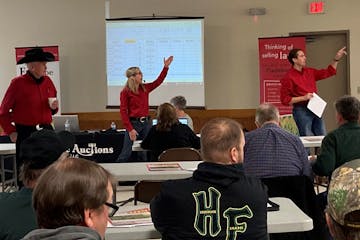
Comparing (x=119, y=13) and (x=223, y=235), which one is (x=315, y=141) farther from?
(x=119, y=13)

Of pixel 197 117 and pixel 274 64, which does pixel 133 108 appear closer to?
pixel 197 117

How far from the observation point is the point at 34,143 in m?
2.14

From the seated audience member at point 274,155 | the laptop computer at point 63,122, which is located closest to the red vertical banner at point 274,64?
the laptop computer at point 63,122

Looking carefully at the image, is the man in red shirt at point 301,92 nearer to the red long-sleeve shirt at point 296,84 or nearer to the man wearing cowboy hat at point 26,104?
the red long-sleeve shirt at point 296,84

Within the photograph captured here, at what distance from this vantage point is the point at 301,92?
6.67m

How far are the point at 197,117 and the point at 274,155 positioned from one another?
5685 mm

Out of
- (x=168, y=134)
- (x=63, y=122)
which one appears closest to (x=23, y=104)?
(x=168, y=134)

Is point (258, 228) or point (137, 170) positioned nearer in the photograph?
point (258, 228)

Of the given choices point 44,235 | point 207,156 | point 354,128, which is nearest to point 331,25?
point 354,128

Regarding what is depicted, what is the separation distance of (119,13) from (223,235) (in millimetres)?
7256

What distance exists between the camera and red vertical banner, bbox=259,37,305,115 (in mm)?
8406

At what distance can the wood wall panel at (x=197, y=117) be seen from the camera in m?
8.94

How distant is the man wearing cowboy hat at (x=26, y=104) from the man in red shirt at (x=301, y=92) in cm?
301

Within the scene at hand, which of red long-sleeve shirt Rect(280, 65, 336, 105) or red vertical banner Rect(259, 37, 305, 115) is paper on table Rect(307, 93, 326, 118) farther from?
red vertical banner Rect(259, 37, 305, 115)
